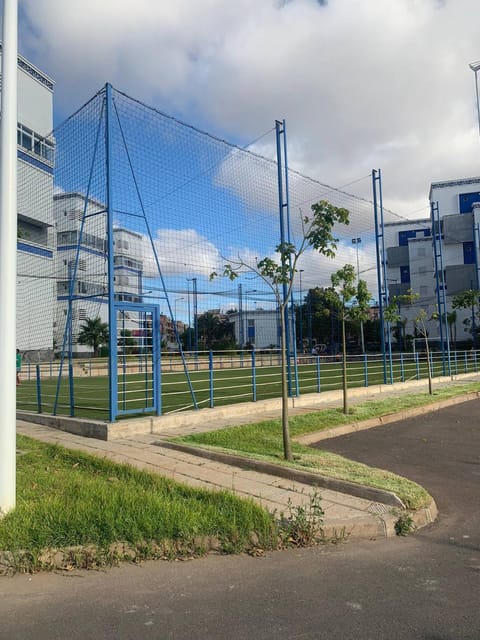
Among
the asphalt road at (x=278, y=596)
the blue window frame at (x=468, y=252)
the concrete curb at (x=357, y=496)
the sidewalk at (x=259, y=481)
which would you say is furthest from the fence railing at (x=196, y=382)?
the blue window frame at (x=468, y=252)

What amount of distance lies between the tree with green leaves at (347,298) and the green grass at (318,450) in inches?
46.4

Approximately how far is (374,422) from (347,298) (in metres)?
2.81

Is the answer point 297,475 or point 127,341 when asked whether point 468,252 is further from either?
point 297,475

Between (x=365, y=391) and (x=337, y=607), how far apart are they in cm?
1361

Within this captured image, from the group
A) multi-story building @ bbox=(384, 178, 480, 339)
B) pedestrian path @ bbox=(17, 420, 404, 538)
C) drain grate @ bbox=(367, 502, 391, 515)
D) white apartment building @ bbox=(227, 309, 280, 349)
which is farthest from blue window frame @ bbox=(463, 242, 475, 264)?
drain grate @ bbox=(367, 502, 391, 515)

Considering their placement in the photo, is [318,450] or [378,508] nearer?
[378,508]

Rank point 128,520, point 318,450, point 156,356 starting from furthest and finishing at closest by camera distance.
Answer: point 156,356 → point 318,450 → point 128,520

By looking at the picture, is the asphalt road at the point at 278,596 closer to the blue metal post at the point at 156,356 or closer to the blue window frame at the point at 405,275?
the blue metal post at the point at 156,356

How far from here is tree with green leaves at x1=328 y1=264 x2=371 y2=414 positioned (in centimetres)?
1162

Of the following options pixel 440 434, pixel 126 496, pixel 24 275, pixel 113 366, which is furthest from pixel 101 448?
pixel 24 275

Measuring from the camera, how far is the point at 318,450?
8484 mm

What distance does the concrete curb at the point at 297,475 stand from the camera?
5.60 meters

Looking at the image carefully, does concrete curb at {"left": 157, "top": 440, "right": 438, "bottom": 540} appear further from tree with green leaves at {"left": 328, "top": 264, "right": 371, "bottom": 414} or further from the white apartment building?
the white apartment building

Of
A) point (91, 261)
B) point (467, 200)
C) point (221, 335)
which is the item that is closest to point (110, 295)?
point (91, 261)
